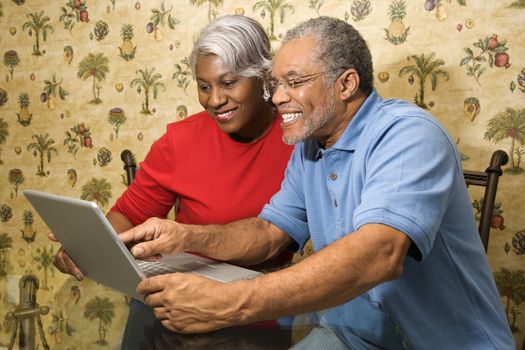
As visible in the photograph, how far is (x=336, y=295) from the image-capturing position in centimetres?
90

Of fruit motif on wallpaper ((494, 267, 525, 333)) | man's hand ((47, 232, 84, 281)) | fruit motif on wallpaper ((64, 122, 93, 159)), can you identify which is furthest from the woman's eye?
fruit motif on wallpaper ((494, 267, 525, 333))

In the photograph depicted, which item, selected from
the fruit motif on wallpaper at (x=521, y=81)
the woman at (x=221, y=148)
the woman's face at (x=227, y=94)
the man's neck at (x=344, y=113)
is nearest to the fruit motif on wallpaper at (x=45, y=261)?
the woman at (x=221, y=148)

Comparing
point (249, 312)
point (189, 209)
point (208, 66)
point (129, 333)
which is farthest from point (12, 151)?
point (249, 312)

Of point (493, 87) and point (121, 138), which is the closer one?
point (493, 87)

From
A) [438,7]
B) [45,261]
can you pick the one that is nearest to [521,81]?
[438,7]

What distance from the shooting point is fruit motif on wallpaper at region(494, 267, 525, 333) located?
1.76m

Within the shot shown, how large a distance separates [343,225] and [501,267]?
85 cm

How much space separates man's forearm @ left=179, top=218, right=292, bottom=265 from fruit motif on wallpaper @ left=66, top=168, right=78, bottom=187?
128 cm

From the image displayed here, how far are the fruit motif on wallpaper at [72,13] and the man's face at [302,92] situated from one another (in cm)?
143

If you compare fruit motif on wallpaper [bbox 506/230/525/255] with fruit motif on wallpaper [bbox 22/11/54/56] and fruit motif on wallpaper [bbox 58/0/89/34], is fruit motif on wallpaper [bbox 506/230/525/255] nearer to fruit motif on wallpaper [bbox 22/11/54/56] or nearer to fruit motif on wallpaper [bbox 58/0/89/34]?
fruit motif on wallpaper [bbox 58/0/89/34]

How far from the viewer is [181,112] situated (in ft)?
7.25

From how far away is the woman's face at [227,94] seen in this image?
5.09ft

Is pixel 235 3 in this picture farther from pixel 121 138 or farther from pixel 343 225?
pixel 343 225

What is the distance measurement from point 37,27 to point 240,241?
167 centimetres
